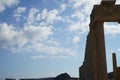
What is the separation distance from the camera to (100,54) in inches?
717

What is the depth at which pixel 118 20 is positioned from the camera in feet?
62.5

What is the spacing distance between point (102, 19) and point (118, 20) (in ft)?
3.82

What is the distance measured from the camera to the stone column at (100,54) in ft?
59.0

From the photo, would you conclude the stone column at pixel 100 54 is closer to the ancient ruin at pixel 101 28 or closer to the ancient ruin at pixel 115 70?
the ancient ruin at pixel 101 28

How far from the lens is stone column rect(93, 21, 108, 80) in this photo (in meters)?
18.0

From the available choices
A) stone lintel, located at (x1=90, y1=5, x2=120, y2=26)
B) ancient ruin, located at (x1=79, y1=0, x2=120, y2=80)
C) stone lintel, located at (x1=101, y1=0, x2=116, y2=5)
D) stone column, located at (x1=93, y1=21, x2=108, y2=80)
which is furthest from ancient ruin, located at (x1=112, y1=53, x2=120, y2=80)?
stone lintel, located at (x1=101, y1=0, x2=116, y2=5)

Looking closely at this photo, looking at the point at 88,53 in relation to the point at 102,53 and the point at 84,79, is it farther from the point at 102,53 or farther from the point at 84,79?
the point at 102,53

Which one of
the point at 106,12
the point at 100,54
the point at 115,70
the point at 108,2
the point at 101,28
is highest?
the point at 108,2

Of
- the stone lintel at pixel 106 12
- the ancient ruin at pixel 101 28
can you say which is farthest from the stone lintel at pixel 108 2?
the stone lintel at pixel 106 12

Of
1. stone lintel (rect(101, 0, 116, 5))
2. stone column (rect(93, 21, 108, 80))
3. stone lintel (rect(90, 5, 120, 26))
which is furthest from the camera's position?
stone lintel (rect(90, 5, 120, 26))

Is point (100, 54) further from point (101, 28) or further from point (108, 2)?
point (108, 2)

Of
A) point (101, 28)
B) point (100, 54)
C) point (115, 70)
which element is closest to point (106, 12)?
point (101, 28)

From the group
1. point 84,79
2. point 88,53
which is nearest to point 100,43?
point 88,53

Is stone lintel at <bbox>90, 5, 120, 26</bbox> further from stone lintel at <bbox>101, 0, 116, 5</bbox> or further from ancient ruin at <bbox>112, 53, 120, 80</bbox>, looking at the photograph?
ancient ruin at <bbox>112, 53, 120, 80</bbox>
